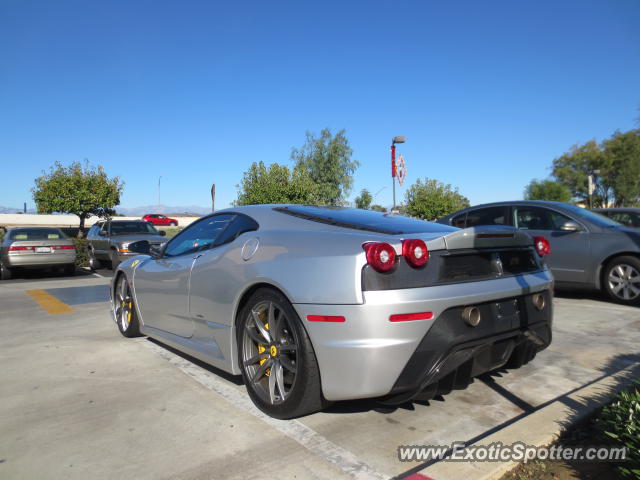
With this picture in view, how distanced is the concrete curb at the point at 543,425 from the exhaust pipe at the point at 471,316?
1.93 feet

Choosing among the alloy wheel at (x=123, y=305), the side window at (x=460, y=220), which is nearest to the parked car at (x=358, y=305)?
the alloy wheel at (x=123, y=305)

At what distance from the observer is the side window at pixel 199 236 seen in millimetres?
3723

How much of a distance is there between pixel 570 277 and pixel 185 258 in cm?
565

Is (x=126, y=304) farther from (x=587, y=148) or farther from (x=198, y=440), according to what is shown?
(x=587, y=148)

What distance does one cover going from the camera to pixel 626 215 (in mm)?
9477

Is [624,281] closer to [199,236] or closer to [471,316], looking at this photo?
[471,316]

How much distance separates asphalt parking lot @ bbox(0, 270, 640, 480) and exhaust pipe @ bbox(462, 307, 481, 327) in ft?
2.09

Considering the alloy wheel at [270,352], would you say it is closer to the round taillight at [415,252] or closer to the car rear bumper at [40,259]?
the round taillight at [415,252]

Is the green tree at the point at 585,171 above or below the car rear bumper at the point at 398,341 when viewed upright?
above

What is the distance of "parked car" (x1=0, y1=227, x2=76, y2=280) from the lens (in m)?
11.4

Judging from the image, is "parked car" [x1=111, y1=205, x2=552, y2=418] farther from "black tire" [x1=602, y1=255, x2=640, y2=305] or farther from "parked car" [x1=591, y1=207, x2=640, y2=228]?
"parked car" [x1=591, y1=207, x2=640, y2=228]

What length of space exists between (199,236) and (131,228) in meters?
10.2

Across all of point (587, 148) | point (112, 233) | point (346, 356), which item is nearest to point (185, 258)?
point (346, 356)

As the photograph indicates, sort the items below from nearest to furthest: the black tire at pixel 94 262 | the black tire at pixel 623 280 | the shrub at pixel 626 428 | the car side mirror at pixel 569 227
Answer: the shrub at pixel 626 428, the black tire at pixel 623 280, the car side mirror at pixel 569 227, the black tire at pixel 94 262
